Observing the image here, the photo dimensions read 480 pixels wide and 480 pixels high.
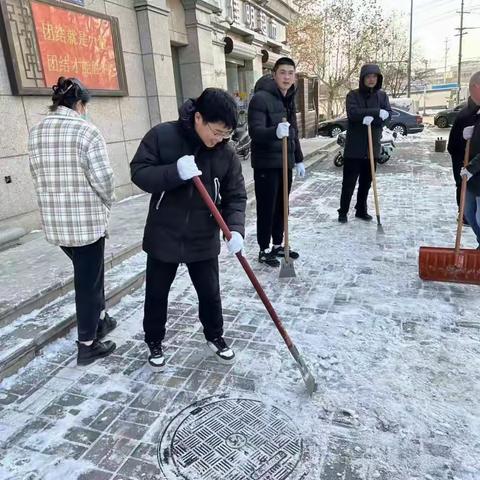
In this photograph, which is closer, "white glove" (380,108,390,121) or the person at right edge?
the person at right edge

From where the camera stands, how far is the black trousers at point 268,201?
4.48 m

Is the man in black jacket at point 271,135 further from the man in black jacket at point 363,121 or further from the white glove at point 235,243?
the white glove at point 235,243

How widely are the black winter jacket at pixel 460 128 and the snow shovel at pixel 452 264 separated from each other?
794mm


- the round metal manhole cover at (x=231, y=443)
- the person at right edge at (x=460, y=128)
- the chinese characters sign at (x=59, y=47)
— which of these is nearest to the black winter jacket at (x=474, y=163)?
the person at right edge at (x=460, y=128)

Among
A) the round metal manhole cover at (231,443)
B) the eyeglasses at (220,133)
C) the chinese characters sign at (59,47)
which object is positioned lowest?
the round metal manhole cover at (231,443)

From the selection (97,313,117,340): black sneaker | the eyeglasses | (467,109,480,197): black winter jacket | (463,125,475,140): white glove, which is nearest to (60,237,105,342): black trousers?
(97,313,117,340): black sneaker

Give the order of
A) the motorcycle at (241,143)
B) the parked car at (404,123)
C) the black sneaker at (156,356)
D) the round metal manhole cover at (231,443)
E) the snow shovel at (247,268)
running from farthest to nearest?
the parked car at (404,123) < the motorcycle at (241,143) < the black sneaker at (156,356) < the snow shovel at (247,268) < the round metal manhole cover at (231,443)

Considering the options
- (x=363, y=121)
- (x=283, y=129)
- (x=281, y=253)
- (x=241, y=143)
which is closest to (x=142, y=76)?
(x=241, y=143)

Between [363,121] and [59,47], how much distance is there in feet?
13.5

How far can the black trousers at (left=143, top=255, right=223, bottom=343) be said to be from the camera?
2.79 m

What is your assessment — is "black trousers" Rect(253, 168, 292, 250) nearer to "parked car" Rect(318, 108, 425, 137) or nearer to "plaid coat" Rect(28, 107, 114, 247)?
"plaid coat" Rect(28, 107, 114, 247)

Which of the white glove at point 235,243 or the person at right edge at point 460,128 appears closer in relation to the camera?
the white glove at point 235,243

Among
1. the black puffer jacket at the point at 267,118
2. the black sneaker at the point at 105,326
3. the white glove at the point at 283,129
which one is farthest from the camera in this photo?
the black puffer jacket at the point at 267,118

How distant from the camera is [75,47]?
6117 mm
